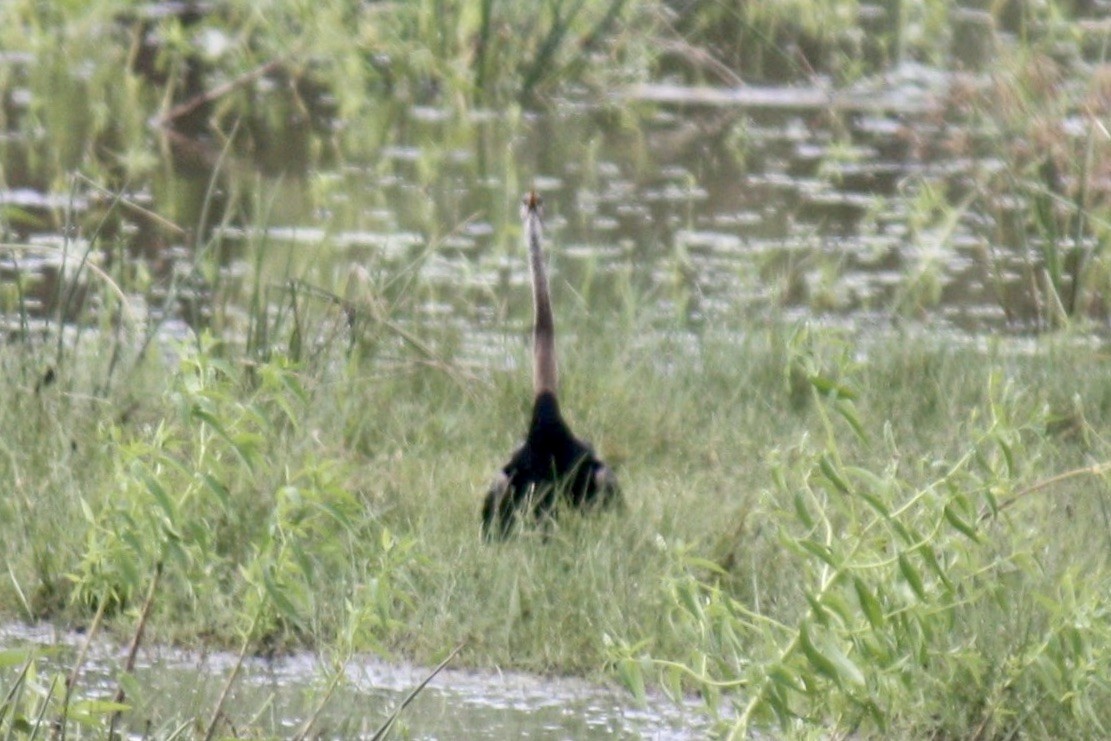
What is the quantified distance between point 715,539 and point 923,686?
42.6 inches

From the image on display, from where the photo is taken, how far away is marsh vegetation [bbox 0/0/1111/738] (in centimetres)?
369

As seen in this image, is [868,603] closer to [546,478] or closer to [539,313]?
[546,478]

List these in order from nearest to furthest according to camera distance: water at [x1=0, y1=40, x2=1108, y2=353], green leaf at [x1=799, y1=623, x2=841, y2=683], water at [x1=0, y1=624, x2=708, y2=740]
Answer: green leaf at [x1=799, y1=623, x2=841, y2=683] → water at [x1=0, y1=624, x2=708, y2=740] → water at [x1=0, y1=40, x2=1108, y2=353]

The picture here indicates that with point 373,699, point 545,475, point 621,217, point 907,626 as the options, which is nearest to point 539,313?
point 545,475

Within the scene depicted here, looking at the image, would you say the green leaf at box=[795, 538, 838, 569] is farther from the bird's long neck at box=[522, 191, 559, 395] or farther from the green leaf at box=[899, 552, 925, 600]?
the bird's long neck at box=[522, 191, 559, 395]

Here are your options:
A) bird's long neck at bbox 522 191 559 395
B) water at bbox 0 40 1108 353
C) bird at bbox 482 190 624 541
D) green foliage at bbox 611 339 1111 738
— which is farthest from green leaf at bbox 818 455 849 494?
water at bbox 0 40 1108 353

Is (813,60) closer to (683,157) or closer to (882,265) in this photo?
(683,157)

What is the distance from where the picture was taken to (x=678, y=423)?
259 inches

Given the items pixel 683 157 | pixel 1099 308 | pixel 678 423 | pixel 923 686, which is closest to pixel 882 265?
pixel 1099 308

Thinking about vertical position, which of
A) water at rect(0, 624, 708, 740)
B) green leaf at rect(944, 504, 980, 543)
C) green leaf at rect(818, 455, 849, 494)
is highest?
green leaf at rect(818, 455, 849, 494)

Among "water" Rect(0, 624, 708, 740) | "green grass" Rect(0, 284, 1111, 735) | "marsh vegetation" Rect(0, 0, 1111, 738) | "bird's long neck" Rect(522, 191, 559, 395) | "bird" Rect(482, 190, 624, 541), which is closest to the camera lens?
"green grass" Rect(0, 284, 1111, 735)

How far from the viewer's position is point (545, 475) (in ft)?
18.8

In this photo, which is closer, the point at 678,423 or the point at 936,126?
the point at 678,423

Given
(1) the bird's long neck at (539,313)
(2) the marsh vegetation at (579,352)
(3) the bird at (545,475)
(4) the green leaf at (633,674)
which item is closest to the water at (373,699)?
(2) the marsh vegetation at (579,352)
